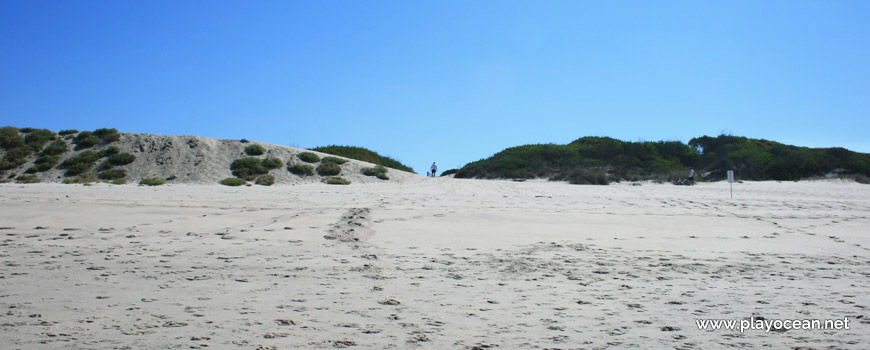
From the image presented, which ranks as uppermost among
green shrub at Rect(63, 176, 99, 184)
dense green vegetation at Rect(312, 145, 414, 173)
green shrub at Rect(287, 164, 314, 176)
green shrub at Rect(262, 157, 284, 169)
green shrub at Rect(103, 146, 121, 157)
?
dense green vegetation at Rect(312, 145, 414, 173)

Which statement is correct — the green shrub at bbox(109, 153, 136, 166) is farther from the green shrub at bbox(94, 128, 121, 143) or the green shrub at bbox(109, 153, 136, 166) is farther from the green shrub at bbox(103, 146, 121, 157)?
the green shrub at bbox(94, 128, 121, 143)

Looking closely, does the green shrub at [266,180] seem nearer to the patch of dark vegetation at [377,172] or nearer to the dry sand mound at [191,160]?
the dry sand mound at [191,160]

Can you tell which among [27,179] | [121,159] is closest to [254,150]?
[121,159]

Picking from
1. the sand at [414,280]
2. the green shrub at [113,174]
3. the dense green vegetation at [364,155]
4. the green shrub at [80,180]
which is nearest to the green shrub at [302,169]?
the green shrub at [113,174]

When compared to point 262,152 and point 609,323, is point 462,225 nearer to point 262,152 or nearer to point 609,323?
point 609,323

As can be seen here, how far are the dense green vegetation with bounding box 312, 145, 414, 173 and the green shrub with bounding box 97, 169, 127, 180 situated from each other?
1391cm

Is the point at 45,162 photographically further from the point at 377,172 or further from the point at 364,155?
the point at 364,155

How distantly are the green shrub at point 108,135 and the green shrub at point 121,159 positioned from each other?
258cm

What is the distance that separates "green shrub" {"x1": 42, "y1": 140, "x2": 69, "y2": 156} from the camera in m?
24.0

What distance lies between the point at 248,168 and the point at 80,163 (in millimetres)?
7629

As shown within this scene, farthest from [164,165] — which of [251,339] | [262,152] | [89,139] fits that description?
[251,339]

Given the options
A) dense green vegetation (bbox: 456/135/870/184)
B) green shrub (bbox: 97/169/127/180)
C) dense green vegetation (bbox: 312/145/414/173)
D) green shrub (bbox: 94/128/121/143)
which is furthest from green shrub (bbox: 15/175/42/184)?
dense green vegetation (bbox: 456/135/870/184)

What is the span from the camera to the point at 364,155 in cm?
3484

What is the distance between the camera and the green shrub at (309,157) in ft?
81.3
